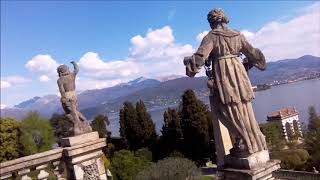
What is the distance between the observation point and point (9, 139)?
40.9 meters

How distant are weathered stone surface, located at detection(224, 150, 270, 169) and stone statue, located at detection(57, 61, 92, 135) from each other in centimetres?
332

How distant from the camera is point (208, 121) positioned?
41.4 metres

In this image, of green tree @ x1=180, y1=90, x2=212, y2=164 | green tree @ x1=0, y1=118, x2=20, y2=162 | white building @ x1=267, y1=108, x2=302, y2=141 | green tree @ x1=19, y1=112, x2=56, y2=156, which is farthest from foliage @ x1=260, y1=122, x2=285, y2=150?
green tree @ x1=0, y1=118, x2=20, y2=162

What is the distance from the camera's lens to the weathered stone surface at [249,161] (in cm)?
470

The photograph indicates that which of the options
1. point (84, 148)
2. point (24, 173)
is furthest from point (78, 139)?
point (24, 173)

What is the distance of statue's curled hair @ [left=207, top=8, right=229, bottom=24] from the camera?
499 centimetres

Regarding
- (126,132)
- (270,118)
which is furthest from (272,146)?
(270,118)

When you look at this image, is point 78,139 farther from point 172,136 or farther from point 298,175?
point 172,136

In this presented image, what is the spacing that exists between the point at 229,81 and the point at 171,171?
23320 mm

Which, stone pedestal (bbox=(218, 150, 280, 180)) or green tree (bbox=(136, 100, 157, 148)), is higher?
stone pedestal (bbox=(218, 150, 280, 180))

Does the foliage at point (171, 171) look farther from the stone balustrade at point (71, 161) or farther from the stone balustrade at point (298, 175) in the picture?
the stone balustrade at point (71, 161)

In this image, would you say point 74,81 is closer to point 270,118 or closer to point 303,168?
point 303,168

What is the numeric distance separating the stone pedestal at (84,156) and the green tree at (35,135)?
35.9 meters

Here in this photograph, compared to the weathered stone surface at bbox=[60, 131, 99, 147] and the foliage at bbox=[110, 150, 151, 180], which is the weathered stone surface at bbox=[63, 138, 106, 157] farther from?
the foliage at bbox=[110, 150, 151, 180]
